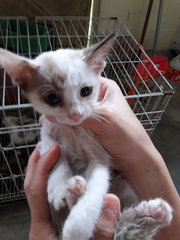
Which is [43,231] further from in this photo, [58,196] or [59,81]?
[59,81]

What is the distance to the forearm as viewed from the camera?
85 centimetres

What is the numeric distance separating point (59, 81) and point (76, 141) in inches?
8.5

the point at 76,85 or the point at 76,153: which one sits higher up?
the point at 76,85

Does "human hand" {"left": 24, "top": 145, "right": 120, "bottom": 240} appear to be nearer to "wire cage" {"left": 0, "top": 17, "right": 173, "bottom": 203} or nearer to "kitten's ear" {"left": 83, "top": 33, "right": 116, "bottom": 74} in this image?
"kitten's ear" {"left": 83, "top": 33, "right": 116, "bottom": 74}

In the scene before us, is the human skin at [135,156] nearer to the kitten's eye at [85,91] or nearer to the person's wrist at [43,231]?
the kitten's eye at [85,91]

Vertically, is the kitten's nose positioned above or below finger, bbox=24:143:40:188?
above

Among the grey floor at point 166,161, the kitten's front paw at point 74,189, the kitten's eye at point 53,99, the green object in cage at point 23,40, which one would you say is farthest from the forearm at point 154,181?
the green object in cage at point 23,40

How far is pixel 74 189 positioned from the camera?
0.64 m

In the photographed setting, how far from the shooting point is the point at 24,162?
4.47 ft

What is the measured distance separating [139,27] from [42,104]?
5.56 feet

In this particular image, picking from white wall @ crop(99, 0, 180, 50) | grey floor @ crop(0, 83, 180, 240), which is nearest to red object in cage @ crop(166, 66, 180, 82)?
grey floor @ crop(0, 83, 180, 240)

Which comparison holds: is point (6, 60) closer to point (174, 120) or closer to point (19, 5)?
point (19, 5)

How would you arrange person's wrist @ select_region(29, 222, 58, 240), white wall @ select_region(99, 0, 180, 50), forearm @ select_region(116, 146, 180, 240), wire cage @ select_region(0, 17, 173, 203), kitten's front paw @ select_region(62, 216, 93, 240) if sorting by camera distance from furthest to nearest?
1. white wall @ select_region(99, 0, 180, 50)
2. wire cage @ select_region(0, 17, 173, 203)
3. forearm @ select_region(116, 146, 180, 240)
4. person's wrist @ select_region(29, 222, 58, 240)
5. kitten's front paw @ select_region(62, 216, 93, 240)

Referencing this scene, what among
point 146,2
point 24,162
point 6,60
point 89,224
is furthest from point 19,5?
point 89,224
